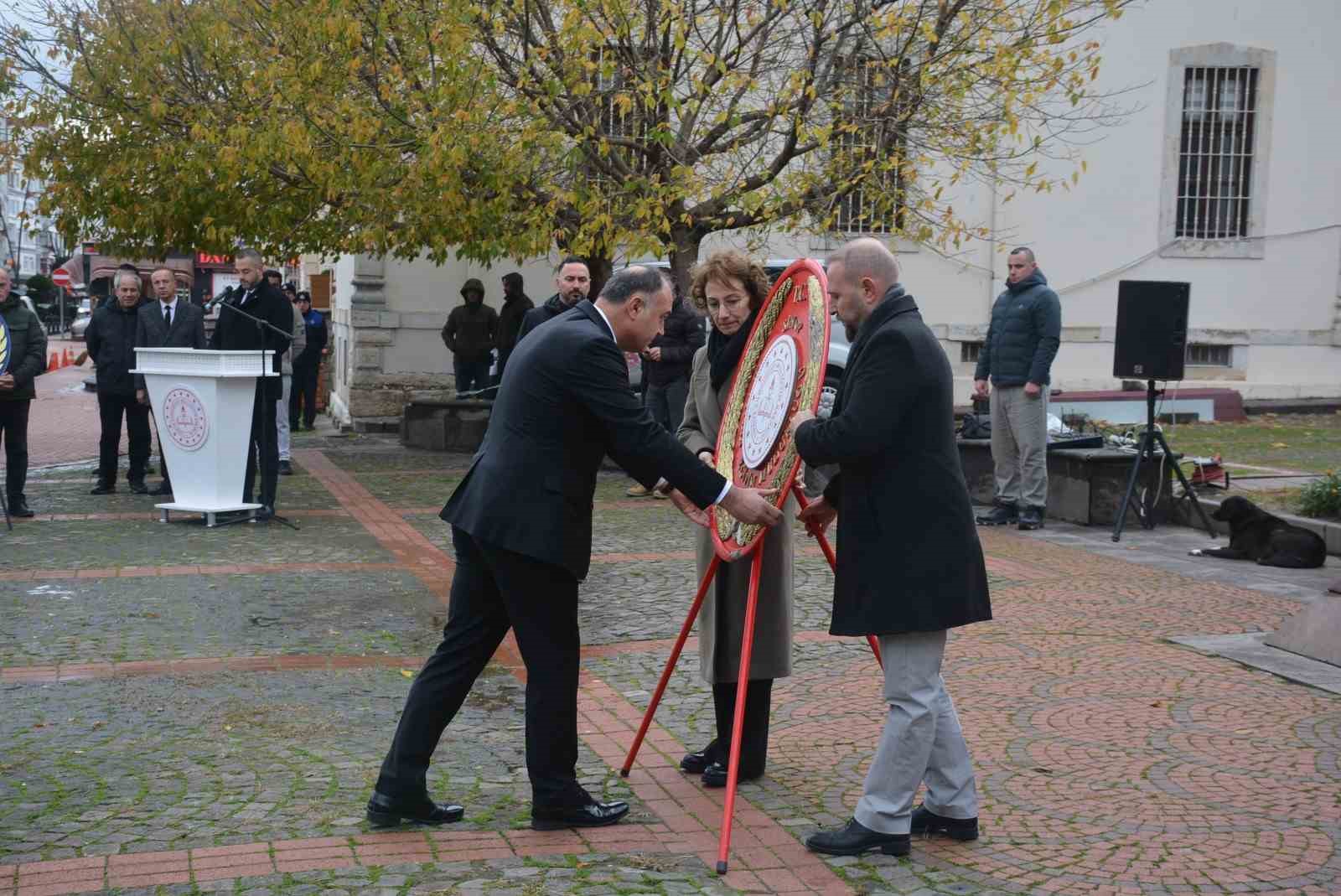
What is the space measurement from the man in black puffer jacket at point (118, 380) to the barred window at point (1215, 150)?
15.7 metres

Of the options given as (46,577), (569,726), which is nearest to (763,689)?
(569,726)

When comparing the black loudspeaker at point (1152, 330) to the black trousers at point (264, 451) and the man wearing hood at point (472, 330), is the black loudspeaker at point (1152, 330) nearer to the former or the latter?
the black trousers at point (264, 451)

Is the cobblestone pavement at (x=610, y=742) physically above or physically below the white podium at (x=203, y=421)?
below

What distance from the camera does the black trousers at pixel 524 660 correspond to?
4750mm

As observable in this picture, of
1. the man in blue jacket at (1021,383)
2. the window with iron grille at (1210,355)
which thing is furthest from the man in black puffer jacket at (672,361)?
the window with iron grille at (1210,355)

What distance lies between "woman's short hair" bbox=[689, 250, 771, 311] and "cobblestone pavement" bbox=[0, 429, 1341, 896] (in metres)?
1.79

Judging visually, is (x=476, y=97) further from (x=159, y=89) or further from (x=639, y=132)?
(x=159, y=89)

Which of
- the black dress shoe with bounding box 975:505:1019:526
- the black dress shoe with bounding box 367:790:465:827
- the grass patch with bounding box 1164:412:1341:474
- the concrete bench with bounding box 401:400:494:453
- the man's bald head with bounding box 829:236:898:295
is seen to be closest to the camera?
the man's bald head with bounding box 829:236:898:295

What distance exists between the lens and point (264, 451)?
11719 mm

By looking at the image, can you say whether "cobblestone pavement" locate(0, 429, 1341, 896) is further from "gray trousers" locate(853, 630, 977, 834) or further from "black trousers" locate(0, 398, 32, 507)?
"black trousers" locate(0, 398, 32, 507)

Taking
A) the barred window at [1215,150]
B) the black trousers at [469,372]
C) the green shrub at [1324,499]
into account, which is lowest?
the green shrub at [1324,499]

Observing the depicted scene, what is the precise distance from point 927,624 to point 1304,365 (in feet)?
66.5

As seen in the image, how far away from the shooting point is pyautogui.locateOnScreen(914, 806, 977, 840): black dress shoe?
4.77 meters

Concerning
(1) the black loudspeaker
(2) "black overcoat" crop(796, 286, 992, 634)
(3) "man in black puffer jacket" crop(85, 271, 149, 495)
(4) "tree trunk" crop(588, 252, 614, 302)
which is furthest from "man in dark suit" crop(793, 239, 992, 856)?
(4) "tree trunk" crop(588, 252, 614, 302)
